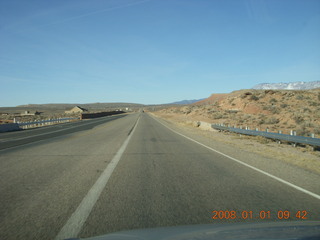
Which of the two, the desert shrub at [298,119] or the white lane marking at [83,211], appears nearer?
the white lane marking at [83,211]

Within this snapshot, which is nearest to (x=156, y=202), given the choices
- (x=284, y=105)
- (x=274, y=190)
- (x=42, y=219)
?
(x=42, y=219)

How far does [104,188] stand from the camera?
629cm

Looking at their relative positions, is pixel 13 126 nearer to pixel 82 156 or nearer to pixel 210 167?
pixel 82 156

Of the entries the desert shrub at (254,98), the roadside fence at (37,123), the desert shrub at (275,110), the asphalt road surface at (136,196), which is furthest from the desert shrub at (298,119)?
the roadside fence at (37,123)

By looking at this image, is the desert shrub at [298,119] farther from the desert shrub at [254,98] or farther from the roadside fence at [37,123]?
the roadside fence at [37,123]

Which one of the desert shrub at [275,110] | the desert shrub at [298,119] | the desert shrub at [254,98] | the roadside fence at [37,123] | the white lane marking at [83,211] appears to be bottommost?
A: the roadside fence at [37,123]

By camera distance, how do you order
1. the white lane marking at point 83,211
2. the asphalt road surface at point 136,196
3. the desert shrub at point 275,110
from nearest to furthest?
the white lane marking at point 83,211
the asphalt road surface at point 136,196
the desert shrub at point 275,110

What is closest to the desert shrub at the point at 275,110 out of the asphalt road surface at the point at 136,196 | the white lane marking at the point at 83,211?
the asphalt road surface at the point at 136,196

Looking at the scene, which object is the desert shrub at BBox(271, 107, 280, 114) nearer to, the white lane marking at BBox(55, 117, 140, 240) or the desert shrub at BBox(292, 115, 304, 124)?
the desert shrub at BBox(292, 115, 304, 124)

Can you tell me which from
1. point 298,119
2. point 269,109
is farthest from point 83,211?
point 269,109

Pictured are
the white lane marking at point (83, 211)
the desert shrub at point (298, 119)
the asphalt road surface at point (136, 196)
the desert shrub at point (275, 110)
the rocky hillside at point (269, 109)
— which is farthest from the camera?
the desert shrub at point (275, 110)

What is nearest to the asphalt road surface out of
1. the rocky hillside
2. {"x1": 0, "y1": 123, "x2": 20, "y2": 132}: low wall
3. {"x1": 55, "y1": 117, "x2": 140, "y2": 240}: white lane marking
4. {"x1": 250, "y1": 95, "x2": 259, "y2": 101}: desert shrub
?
{"x1": 55, "y1": 117, "x2": 140, "y2": 240}: white lane marking

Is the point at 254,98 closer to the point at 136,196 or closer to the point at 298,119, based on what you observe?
the point at 298,119

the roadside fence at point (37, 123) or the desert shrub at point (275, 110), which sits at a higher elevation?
the desert shrub at point (275, 110)
